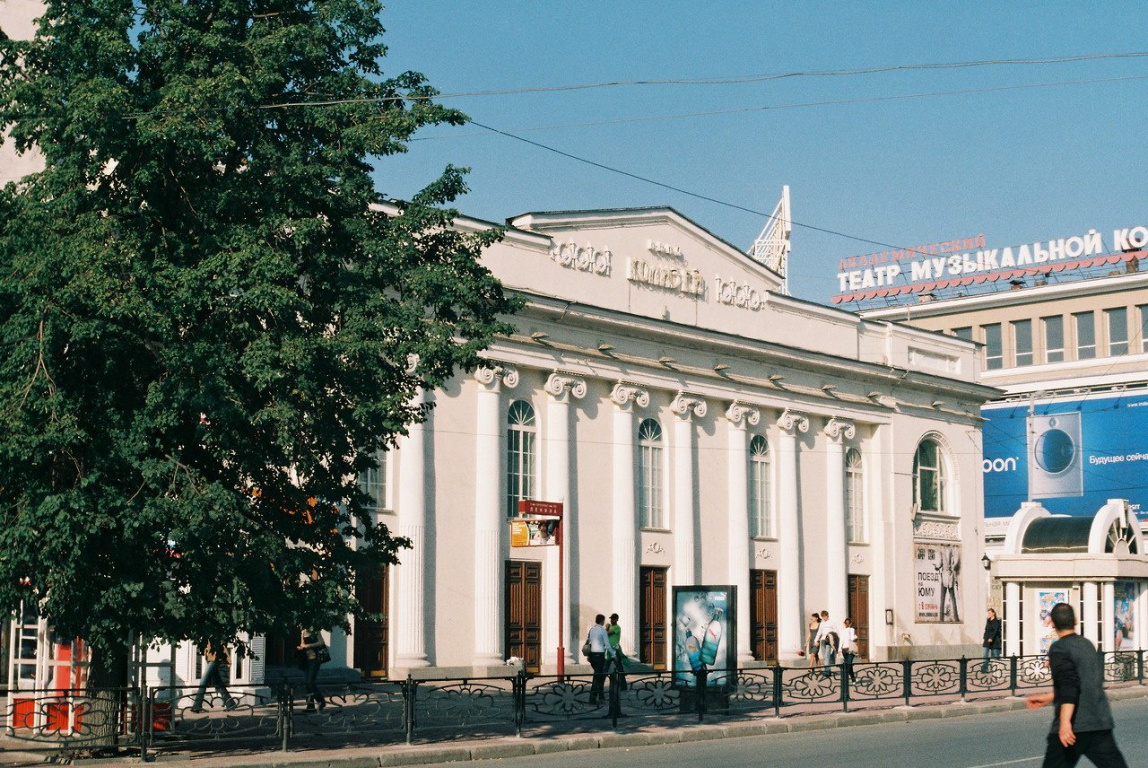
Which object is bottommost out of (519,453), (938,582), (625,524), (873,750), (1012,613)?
(873,750)

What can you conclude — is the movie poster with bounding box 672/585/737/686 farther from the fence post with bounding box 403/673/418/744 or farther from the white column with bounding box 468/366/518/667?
the white column with bounding box 468/366/518/667

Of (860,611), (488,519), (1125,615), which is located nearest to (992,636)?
(1125,615)

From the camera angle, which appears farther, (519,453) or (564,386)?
(564,386)

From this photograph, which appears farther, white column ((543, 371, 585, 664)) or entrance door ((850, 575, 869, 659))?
entrance door ((850, 575, 869, 659))

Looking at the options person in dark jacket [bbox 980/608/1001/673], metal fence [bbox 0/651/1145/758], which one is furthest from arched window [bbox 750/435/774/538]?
metal fence [bbox 0/651/1145/758]

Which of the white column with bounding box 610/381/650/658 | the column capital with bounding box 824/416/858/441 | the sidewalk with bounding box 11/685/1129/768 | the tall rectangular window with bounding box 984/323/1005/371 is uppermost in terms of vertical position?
the tall rectangular window with bounding box 984/323/1005/371

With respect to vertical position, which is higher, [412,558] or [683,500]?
[683,500]

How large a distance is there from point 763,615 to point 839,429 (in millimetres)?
6616

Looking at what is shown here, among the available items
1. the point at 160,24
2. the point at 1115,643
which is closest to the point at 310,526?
the point at 160,24

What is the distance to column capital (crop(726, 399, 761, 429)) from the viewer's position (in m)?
41.0

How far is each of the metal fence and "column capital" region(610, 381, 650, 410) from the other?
11.3m

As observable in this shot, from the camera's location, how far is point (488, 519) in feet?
113

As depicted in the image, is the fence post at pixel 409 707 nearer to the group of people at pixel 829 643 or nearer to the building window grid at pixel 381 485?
the building window grid at pixel 381 485

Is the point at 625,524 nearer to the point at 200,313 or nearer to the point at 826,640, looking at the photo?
the point at 826,640
